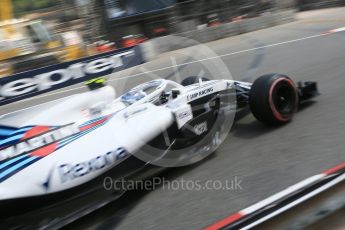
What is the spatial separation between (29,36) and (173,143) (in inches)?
384

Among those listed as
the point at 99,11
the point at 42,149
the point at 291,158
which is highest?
the point at 99,11

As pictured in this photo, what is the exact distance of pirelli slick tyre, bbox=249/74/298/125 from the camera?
4.29 meters

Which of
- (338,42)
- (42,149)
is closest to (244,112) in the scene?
(42,149)

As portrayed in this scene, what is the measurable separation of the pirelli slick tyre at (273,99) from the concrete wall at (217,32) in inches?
280

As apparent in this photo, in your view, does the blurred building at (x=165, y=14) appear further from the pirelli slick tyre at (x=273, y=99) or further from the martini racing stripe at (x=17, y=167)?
the martini racing stripe at (x=17, y=167)

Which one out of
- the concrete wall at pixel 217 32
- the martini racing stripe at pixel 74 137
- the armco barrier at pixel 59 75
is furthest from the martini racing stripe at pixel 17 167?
the concrete wall at pixel 217 32

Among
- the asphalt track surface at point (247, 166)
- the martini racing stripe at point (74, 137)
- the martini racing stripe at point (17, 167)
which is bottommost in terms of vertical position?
the asphalt track surface at point (247, 166)

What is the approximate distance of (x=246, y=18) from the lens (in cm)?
1416

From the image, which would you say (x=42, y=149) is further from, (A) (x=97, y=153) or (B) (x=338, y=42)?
(B) (x=338, y=42)

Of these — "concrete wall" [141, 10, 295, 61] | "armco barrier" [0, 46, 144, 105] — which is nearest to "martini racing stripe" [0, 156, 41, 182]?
"armco barrier" [0, 46, 144, 105]

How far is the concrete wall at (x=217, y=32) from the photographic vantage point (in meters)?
11.8

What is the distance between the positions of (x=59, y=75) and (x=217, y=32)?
5875mm

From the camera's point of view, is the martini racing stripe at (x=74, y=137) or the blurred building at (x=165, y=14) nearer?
the martini racing stripe at (x=74, y=137)

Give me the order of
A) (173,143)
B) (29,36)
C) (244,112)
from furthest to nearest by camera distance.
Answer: (29,36)
(244,112)
(173,143)
